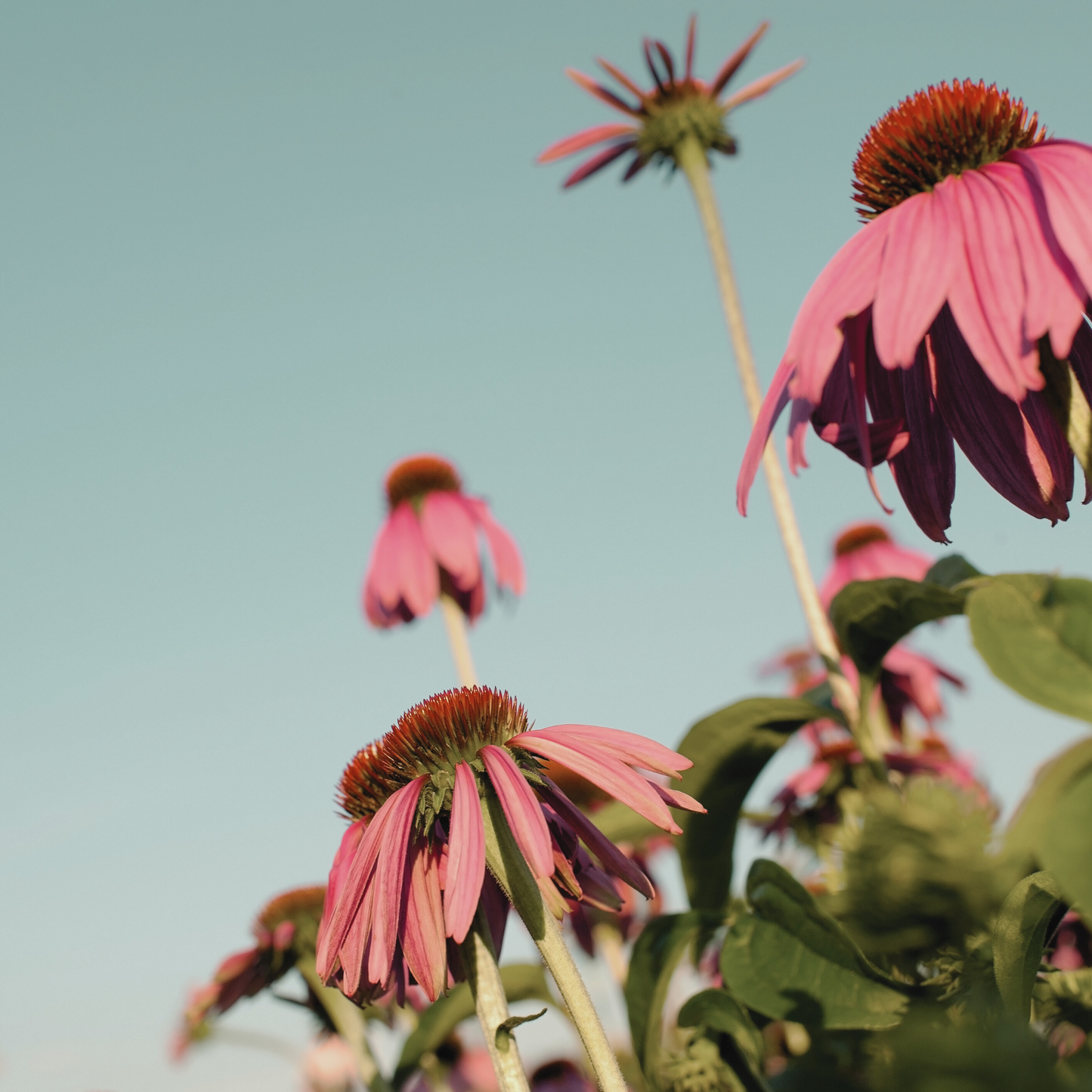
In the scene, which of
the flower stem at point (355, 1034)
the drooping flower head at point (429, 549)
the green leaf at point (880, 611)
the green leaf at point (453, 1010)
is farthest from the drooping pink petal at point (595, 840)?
the drooping flower head at point (429, 549)

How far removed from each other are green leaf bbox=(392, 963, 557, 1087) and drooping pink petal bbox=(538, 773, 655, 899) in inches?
34.0

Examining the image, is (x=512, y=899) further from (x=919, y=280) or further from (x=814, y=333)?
(x=919, y=280)

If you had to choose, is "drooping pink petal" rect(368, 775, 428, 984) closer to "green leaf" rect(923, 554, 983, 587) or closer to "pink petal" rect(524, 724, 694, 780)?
"pink petal" rect(524, 724, 694, 780)

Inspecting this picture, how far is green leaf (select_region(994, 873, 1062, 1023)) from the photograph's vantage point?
113cm

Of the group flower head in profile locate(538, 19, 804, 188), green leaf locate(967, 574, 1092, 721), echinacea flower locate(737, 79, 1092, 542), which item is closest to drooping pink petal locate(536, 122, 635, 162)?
flower head in profile locate(538, 19, 804, 188)

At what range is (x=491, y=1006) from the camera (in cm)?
157

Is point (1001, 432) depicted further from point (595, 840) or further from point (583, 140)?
point (583, 140)

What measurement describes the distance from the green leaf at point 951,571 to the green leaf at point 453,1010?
119 cm

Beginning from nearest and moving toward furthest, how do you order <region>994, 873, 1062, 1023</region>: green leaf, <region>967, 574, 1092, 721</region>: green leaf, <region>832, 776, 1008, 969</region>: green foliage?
<region>832, 776, 1008, 969</region>: green foliage, <region>967, 574, 1092, 721</region>: green leaf, <region>994, 873, 1062, 1023</region>: green leaf

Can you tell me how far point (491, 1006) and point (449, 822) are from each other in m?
0.26

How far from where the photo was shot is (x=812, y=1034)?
205 cm

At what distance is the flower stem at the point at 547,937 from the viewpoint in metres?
1.35

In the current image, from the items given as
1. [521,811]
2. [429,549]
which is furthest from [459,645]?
[521,811]

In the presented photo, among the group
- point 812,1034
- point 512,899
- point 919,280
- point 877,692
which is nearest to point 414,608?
point 877,692
